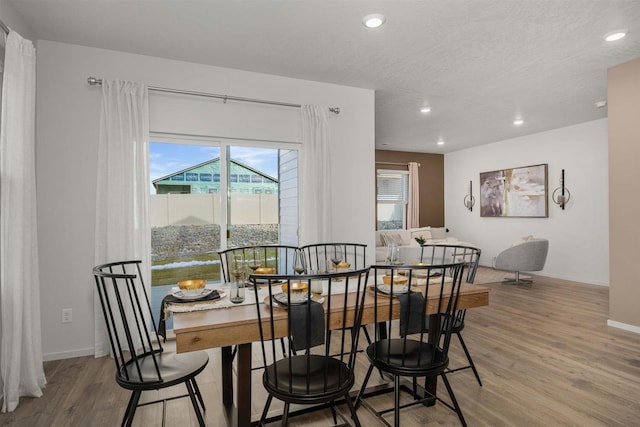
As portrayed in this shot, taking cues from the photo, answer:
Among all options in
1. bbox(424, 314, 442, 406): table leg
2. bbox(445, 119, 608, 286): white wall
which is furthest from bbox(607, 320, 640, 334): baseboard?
bbox(424, 314, 442, 406): table leg

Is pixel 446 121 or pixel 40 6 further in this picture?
pixel 446 121

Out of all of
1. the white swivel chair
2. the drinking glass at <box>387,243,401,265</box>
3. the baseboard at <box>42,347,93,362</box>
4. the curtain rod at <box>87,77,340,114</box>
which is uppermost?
A: the curtain rod at <box>87,77,340,114</box>

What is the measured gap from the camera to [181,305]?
193 cm

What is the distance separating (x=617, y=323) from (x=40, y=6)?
5.84m

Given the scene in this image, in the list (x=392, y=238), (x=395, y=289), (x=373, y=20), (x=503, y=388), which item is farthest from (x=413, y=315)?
(x=392, y=238)

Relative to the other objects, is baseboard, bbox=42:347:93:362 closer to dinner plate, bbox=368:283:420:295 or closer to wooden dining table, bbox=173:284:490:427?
wooden dining table, bbox=173:284:490:427

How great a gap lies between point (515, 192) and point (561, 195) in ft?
2.94

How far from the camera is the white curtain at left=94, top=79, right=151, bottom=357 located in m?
3.16

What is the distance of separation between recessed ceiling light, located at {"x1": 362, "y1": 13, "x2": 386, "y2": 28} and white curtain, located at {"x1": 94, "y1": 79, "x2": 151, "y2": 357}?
6.69ft

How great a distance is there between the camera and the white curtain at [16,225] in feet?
7.57

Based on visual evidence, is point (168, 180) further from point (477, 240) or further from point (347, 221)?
point (477, 240)

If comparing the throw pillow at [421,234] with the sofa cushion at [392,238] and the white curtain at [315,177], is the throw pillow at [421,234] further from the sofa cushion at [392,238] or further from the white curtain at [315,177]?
the white curtain at [315,177]

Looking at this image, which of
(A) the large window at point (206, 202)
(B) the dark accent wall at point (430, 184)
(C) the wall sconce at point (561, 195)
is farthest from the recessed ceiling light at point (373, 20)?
(B) the dark accent wall at point (430, 184)

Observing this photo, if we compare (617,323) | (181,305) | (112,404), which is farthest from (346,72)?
(617,323)
